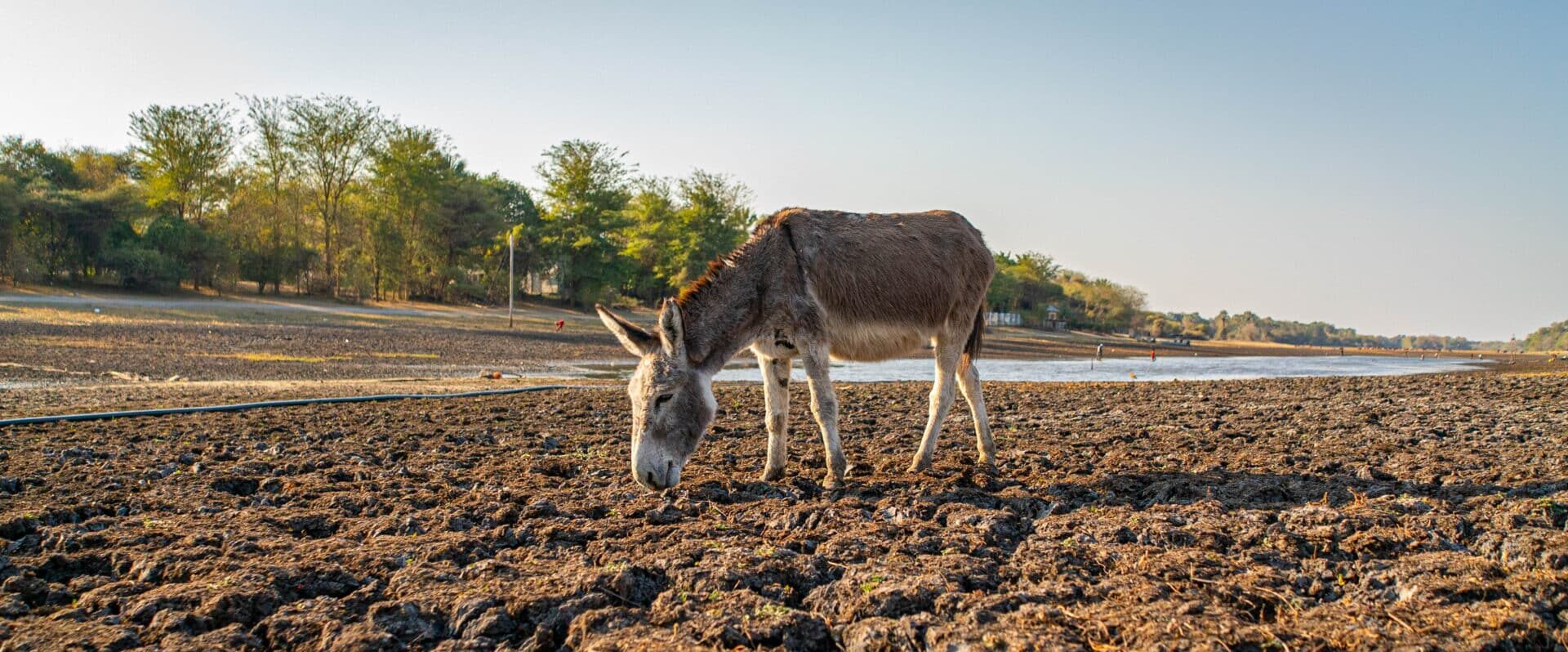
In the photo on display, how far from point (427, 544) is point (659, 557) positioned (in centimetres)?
139

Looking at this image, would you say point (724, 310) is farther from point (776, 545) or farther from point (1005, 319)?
point (1005, 319)

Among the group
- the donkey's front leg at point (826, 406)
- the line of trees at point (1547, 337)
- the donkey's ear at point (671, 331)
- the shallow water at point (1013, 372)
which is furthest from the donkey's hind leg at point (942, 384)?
the line of trees at point (1547, 337)

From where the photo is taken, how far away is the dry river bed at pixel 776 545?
3.68 m

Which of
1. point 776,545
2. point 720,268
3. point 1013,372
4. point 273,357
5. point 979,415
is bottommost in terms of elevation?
point 273,357

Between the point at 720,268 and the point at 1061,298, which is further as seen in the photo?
the point at 1061,298

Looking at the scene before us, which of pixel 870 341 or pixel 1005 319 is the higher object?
pixel 1005 319

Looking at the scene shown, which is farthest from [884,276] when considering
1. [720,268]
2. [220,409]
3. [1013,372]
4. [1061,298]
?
[1061,298]

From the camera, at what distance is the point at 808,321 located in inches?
277

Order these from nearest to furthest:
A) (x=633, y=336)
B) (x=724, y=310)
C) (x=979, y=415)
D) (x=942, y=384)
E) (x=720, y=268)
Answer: (x=633, y=336)
(x=724, y=310)
(x=720, y=268)
(x=942, y=384)
(x=979, y=415)

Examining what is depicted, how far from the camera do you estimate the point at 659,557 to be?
15.5 ft

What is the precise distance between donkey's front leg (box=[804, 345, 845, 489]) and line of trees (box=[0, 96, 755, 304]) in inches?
1906

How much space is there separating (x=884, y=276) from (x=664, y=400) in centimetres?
223

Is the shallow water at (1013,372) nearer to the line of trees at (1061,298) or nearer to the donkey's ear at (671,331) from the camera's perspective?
the donkey's ear at (671,331)

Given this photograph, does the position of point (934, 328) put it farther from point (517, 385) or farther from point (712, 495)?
point (517, 385)
